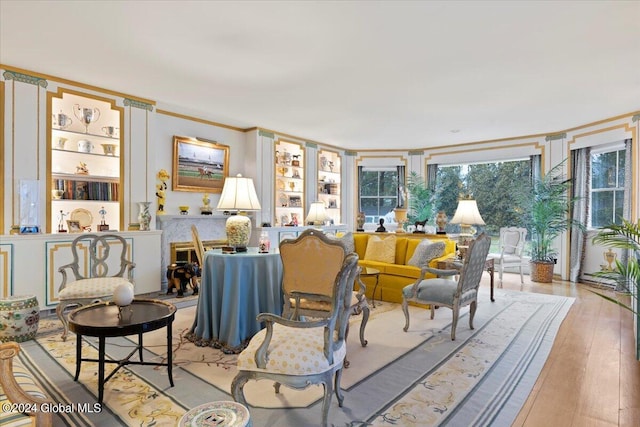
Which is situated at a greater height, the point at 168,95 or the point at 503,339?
the point at 168,95

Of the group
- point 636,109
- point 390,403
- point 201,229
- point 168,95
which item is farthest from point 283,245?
point 636,109

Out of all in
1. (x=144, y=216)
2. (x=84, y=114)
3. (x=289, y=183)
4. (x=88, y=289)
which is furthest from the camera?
(x=289, y=183)

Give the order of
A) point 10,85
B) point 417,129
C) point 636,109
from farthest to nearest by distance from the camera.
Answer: point 417,129
point 636,109
point 10,85

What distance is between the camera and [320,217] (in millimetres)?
6027

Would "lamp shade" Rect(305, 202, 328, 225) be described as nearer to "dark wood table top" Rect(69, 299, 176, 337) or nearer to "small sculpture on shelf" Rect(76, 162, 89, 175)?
"small sculpture on shelf" Rect(76, 162, 89, 175)

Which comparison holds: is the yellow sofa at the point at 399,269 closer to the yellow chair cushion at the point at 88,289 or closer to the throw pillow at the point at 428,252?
the throw pillow at the point at 428,252

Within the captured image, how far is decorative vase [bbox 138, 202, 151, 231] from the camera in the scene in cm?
487

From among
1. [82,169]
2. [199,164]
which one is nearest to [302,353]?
[82,169]

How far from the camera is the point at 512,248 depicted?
6.77 metres

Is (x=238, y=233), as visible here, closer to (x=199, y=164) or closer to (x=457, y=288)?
(x=457, y=288)

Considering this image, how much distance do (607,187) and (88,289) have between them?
753cm

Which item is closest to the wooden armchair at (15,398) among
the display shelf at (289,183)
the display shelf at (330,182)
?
the display shelf at (289,183)

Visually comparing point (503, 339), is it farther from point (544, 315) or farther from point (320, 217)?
point (320, 217)

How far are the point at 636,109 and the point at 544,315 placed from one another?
11.6 feet
